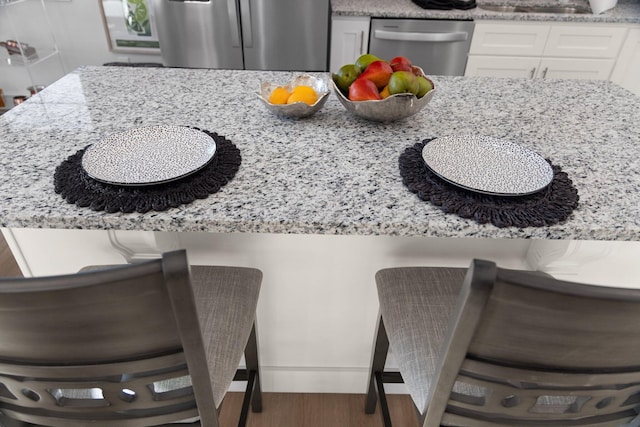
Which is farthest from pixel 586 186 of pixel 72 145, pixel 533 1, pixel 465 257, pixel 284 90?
pixel 533 1

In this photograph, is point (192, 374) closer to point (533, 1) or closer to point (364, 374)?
point (364, 374)

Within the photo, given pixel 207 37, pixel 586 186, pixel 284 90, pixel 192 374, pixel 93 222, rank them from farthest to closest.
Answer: pixel 207 37 → pixel 284 90 → pixel 586 186 → pixel 93 222 → pixel 192 374

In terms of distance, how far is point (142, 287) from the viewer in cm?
51

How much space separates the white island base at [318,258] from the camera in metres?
1.23

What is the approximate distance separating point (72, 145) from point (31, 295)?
2.16 feet

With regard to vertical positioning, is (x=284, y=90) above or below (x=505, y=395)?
above

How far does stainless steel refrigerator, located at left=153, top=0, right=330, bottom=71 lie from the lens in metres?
2.75

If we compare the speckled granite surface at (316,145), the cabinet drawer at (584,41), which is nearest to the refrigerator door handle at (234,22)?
the speckled granite surface at (316,145)

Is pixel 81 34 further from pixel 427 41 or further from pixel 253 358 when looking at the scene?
pixel 253 358

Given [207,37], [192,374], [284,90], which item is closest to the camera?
[192,374]

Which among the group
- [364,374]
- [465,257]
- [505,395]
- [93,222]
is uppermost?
[93,222]

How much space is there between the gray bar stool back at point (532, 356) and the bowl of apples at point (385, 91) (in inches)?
23.7

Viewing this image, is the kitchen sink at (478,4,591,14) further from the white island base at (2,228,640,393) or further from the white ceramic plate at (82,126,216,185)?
the white ceramic plate at (82,126,216,185)

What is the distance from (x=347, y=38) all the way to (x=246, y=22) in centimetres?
69
